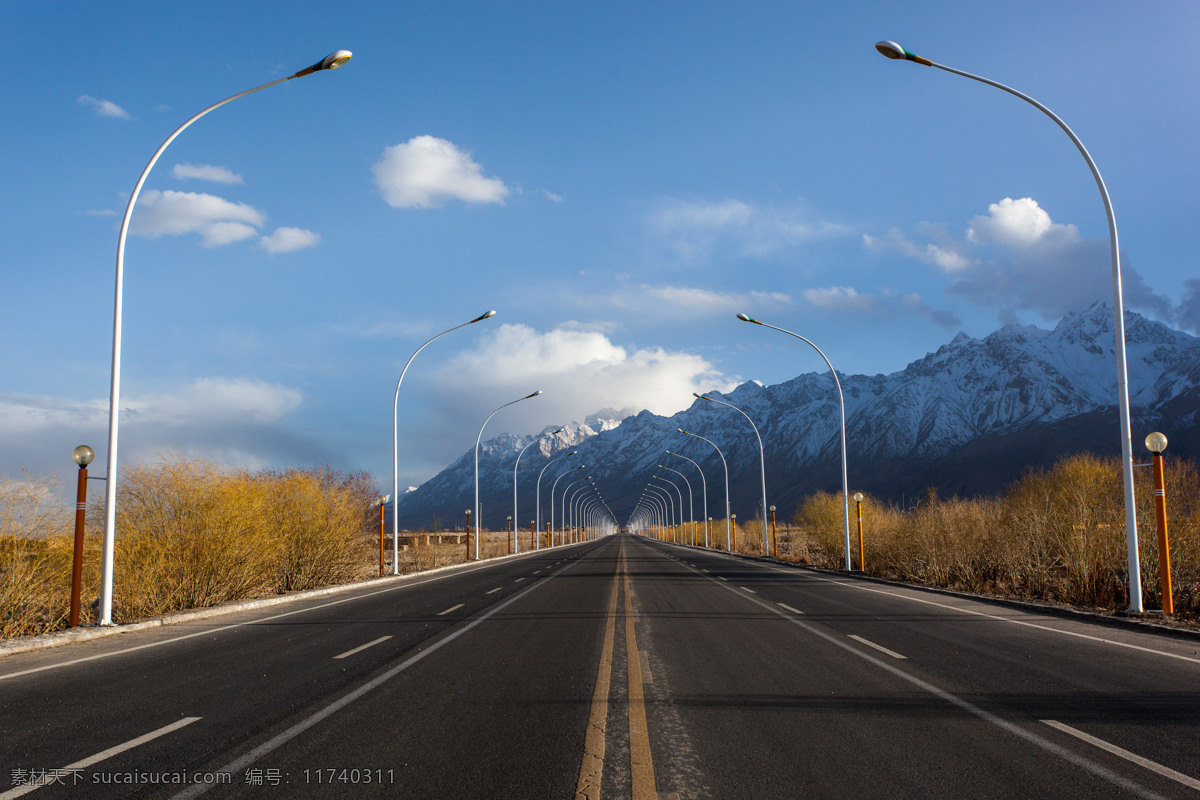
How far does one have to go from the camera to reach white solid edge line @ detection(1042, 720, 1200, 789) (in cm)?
456

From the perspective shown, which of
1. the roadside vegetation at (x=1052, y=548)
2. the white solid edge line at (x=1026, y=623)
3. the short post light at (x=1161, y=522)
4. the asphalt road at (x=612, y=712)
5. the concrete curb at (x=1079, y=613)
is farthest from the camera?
the roadside vegetation at (x=1052, y=548)

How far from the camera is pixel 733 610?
1453 centimetres

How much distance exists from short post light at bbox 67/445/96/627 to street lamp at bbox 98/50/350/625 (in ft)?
1.20

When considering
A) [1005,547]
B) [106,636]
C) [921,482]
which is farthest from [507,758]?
[921,482]

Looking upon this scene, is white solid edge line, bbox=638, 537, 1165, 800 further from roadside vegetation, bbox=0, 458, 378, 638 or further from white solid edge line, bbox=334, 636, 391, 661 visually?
roadside vegetation, bbox=0, 458, 378, 638

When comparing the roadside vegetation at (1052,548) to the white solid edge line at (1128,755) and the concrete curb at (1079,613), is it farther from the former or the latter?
the white solid edge line at (1128,755)

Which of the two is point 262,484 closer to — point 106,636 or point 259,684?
point 106,636

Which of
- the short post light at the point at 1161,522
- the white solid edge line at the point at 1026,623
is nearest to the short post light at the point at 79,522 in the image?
the white solid edge line at the point at 1026,623

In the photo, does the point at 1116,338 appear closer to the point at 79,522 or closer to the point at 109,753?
the point at 109,753

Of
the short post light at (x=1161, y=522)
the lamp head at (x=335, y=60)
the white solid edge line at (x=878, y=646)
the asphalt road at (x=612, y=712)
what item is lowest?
the white solid edge line at (x=878, y=646)

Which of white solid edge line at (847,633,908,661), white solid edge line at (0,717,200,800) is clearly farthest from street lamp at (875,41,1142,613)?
white solid edge line at (0,717,200,800)

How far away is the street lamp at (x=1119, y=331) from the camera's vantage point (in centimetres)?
1280

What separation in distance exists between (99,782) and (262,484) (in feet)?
59.0

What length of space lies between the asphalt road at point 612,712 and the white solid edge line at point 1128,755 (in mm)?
21
